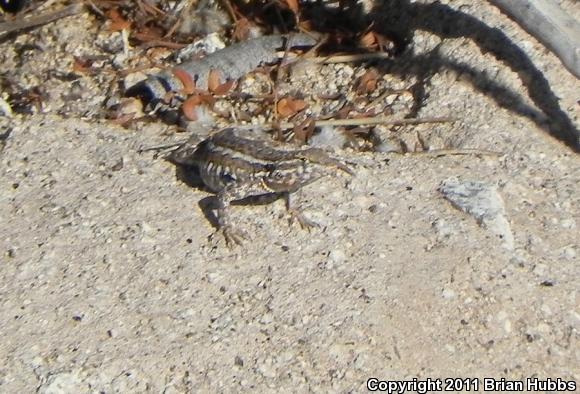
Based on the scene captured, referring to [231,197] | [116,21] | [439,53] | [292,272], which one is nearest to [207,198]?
[231,197]

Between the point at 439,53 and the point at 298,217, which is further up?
the point at 298,217

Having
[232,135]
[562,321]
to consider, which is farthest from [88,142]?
[562,321]

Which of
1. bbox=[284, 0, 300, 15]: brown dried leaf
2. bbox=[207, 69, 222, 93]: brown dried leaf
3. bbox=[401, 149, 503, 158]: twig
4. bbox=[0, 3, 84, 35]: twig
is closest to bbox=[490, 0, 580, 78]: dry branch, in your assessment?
bbox=[401, 149, 503, 158]: twig

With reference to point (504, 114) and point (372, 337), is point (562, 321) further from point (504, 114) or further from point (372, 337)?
point (504, 114)

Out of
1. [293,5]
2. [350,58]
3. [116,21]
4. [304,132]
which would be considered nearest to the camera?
[304,132]

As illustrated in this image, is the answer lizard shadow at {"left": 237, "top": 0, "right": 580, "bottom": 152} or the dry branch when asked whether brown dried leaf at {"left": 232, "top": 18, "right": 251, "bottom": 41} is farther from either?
the dry branch

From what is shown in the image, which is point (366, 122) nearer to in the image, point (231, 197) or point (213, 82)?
point (213, 82)
